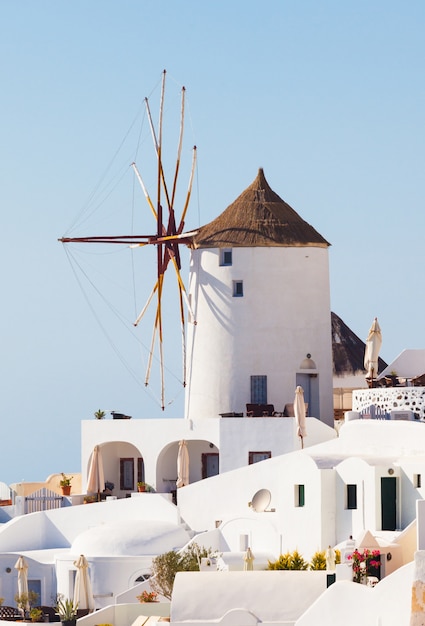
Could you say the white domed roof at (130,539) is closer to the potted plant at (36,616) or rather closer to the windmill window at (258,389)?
the potted plant at (36,616)

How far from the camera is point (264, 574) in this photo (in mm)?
39219

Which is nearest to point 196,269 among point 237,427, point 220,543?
point 237,427

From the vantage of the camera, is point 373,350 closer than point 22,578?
No

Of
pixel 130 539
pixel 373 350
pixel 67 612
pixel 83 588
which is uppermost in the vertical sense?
pixel 373 350

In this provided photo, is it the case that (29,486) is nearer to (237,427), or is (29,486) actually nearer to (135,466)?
(135,466)

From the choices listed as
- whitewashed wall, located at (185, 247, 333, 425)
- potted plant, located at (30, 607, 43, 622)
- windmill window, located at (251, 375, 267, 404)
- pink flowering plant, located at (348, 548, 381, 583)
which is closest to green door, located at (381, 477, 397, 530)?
pink flowering plant, located at (348, 548, 381, 583)

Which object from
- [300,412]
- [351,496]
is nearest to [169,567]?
[351,496]

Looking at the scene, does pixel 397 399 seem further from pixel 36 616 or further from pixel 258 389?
pixel 36 616

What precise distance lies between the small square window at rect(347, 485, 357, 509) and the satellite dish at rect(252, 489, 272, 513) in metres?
3.55

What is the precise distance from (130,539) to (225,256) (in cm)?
850

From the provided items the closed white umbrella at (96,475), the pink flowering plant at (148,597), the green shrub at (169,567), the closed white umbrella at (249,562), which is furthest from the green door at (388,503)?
the closed white umbrella at (96,475)

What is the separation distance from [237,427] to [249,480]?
2.51 m

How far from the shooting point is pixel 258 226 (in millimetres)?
50500

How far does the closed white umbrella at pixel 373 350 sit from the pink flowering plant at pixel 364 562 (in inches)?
321
